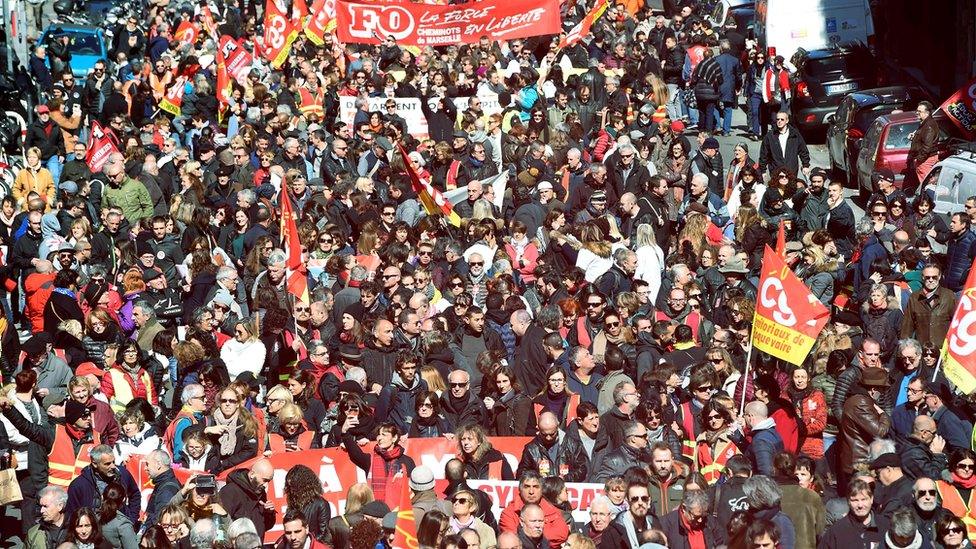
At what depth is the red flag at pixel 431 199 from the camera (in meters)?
17.4

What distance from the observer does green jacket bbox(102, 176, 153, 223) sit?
18.4 metres

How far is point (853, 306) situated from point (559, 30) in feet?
46.4

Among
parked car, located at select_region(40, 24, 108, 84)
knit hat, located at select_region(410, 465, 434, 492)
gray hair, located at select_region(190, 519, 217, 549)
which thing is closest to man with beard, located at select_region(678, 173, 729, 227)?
knit hat, located at select_region(410, 465, 434, 492)

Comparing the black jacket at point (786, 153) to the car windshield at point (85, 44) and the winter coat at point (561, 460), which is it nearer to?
the winter coat at point (561, 460)

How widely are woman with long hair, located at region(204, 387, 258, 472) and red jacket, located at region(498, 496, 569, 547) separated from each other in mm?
1978

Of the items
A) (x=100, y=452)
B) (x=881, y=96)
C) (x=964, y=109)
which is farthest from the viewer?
(x=881, y=96)

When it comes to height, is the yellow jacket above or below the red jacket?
below

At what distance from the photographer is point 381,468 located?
11523mm

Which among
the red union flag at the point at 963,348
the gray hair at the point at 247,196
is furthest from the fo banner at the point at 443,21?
the red union flag at the point at 963,348

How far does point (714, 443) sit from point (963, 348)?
1973 millimetres

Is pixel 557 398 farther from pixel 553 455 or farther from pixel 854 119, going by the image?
pixel 854 119

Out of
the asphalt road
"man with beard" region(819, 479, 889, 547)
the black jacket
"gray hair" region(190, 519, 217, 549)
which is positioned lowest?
the asphalt road

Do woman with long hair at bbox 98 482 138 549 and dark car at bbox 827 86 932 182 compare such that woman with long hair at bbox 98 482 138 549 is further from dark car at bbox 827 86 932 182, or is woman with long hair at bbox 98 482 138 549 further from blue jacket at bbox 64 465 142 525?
dark car at bbox 827 86 932 182

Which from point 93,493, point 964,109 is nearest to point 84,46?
point 964,109
